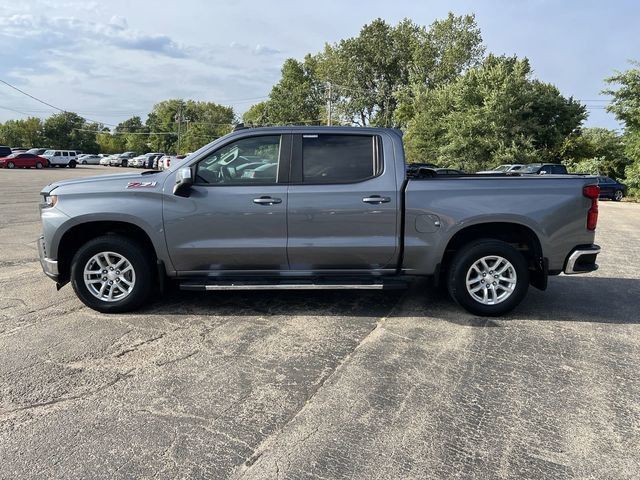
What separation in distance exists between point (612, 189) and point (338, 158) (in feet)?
88.7

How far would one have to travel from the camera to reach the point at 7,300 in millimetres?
5684

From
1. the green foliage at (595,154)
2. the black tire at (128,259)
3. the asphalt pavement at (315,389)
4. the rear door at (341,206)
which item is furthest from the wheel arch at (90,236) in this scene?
the green foliage at (595,154)

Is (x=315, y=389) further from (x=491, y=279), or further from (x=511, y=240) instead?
(x=511, y=240)

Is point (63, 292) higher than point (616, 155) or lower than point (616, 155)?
lower

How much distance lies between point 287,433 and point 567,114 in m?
35.5

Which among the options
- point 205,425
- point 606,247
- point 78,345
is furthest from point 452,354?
point 606,247

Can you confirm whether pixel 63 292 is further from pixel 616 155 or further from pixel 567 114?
pixel 616 155

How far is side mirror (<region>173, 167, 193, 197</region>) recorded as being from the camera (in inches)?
194

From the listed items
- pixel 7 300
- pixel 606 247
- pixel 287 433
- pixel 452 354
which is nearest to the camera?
pixel 287 433

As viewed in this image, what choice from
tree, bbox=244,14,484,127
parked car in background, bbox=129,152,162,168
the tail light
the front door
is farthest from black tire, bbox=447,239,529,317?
parked car in background, bbox=129,152,162,168

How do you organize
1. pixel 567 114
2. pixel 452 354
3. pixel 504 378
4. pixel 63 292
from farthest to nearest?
pixel 567 114 → pixel 63 292 → pixel 452 354 → pixel 504 378

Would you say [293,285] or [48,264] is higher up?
[48,264]

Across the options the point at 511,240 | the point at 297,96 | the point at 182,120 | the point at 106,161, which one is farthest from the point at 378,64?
the point at 511,240

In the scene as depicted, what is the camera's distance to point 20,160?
44.6 meters
